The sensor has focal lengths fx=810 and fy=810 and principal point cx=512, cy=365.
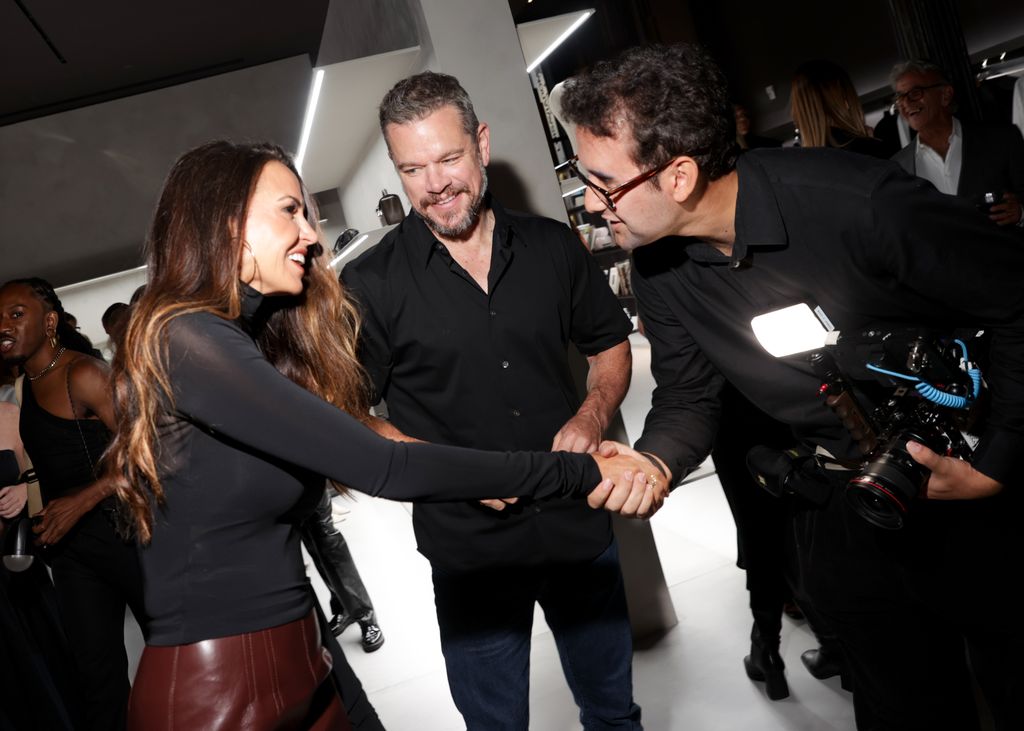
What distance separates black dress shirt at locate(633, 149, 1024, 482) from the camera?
1.25m

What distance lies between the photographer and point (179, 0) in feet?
19.7

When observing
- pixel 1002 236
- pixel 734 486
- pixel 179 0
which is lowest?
pixel 734 486

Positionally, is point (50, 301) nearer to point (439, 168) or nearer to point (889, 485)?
point (439, 168)

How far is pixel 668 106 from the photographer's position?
4.75ft

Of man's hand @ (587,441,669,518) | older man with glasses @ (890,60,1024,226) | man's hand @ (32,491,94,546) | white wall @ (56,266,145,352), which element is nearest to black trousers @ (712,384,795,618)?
man's hand @ (587,441,669,518)

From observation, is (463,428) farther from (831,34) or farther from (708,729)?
(831,34)

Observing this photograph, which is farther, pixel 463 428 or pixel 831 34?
pixel 831 34

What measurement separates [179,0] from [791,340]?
614 cm

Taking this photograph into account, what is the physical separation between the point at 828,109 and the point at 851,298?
80.2 inches

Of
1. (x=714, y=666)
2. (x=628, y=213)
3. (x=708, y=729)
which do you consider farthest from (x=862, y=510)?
(x=714, y=666)

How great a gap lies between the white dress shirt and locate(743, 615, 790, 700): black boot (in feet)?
6.36

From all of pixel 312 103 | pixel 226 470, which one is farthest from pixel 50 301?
pixel 226 470

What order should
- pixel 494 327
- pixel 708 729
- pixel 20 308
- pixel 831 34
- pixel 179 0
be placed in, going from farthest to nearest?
pixel 831 34, pixel 179 0, pixel 20 308, pixel 708 729, pixel 494 327

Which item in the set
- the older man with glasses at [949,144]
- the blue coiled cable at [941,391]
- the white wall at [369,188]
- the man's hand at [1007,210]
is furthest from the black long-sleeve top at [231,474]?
the older man with glasses at [949,144]
